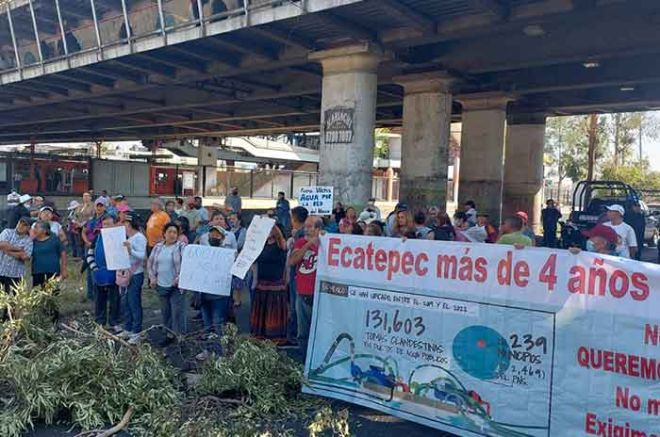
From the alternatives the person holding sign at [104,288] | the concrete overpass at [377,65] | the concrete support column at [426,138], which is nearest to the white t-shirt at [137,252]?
Answer: the person holding sign at [104,288]

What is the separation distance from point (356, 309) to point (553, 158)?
64.9 metres

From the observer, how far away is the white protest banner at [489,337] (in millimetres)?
4016

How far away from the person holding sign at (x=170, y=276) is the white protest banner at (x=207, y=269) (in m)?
0.26

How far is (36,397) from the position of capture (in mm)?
4891

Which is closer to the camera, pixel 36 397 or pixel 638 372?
pixel 638 372

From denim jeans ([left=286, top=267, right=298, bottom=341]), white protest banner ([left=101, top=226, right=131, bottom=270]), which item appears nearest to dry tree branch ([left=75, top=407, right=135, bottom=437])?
denim jeans ([left=286, top=267, right=298, bottom=341])

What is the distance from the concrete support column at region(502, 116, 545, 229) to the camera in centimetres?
2391

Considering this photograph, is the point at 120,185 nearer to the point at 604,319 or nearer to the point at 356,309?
the point at 356,309

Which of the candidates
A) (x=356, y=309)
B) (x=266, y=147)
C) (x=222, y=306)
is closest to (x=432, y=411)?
(x=356, y=309)

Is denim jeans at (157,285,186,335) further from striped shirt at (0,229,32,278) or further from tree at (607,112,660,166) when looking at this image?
tree at (607,112,660,166)

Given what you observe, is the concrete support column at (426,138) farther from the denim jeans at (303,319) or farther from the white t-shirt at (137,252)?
the denim jeans at (303,319)

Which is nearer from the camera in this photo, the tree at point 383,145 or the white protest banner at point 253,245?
the white protest banner at point 253,245

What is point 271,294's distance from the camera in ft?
23.5

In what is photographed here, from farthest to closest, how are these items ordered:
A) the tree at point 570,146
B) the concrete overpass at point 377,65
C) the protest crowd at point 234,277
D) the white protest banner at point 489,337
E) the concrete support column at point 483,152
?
the tree at point 570,146
the concrete support column at point 483,152
the concrete overpass at point 377,65
the protest crowd at point 234,277
the white protest banner at point 489,337
